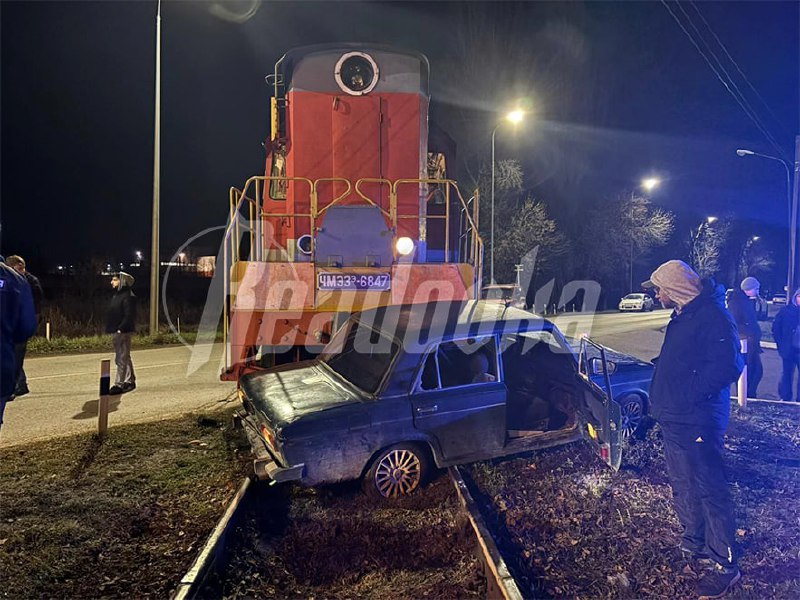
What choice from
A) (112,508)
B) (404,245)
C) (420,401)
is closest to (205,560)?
(112,508)

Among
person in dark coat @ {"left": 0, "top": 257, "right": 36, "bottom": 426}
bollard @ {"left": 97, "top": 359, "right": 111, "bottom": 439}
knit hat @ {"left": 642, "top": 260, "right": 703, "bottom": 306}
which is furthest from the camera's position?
bollard @ {"left": 97, "top": 359, "right": 111, "bottom": 439}

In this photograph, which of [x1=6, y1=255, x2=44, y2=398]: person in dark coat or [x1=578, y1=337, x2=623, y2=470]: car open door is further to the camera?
[x1=6, y1=255, x2=44, y2=398]: person in dark coat

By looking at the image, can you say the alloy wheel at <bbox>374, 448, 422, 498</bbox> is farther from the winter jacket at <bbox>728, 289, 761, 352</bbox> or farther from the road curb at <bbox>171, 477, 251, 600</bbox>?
the winter jacket at <bbox>728, 289, 761, 352</bbox>

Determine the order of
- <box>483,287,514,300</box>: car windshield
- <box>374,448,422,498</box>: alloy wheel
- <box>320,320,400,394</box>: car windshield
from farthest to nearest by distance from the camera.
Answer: <box>483,287,514,300</box>: car windshield → <box>320,320,400,394</box>: car windshield → <box>374,448,422,498</box>: alloy wheel

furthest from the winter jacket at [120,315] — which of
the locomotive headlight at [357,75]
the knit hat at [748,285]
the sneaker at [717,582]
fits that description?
the knit hat at [748,285]

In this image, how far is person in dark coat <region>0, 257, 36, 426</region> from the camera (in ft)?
13.2

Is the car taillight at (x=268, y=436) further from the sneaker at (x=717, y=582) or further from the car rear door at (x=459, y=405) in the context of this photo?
the sneaker at (x=717, y=582)

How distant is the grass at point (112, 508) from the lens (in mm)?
3184

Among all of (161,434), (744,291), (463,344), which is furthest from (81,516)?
(744,291)

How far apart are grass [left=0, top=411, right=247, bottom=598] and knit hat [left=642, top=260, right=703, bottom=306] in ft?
12.2

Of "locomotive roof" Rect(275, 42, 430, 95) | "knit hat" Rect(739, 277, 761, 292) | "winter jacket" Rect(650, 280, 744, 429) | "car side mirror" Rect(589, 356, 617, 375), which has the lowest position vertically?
"car side mirror" Rect(589, 356, 617, 375)

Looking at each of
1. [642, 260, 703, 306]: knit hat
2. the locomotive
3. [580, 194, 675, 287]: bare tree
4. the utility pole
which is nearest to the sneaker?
[642, 260, 703, 306]: knit hat

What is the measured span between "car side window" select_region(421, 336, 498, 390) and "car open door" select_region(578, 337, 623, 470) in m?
0.82

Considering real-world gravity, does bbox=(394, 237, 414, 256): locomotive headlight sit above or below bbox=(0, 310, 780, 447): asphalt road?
above
